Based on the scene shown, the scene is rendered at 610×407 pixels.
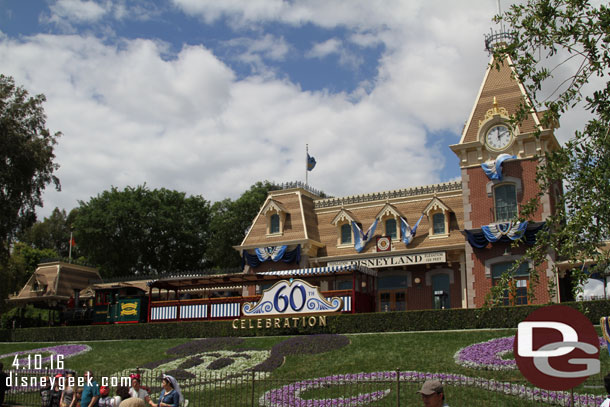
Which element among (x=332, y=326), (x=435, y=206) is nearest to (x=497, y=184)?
(x=435, y=206)

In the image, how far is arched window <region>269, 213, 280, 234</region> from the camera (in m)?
42.2

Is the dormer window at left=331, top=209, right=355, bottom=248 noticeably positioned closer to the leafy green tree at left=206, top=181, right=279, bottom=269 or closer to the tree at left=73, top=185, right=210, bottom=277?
the leafy green tree at left=206, top=181, right=279, bottom=269

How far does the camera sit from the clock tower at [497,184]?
32375 mm

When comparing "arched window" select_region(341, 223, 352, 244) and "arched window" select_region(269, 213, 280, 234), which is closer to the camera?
"arched window" select_region(341, 223, 352, 244)

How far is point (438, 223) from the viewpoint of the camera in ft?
125

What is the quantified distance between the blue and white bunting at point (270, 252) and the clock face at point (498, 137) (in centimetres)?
1412

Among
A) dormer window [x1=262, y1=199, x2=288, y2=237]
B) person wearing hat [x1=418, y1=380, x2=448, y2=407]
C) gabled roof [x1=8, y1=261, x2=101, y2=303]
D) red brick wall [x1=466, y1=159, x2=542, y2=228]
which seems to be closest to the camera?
person wearing hat [x1=418, y1=380, x2=448, y2=407]

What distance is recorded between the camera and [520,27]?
13.0 m

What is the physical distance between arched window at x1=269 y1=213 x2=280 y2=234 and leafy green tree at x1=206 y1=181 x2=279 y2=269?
63.0 ft

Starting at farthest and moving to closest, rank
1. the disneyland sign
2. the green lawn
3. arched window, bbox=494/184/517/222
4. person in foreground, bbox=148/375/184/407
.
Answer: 1. the disneyland sign
2. arched window, bbox=494/184/517/222
3. the green lawn
4. person in foreground, bbox=148/375/184/407

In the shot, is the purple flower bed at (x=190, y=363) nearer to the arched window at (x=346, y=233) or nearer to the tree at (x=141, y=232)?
the arched window at (x=346, y=233)

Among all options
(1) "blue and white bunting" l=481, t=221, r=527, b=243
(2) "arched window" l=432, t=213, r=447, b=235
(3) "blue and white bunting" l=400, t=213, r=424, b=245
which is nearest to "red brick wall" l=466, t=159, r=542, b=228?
(1) "blue and white bunting" l=481, t=221, r=527, b=243

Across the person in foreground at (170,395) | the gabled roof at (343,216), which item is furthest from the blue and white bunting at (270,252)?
the person in foreground at (170,395)

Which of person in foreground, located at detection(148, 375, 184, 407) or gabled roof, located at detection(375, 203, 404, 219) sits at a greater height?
gabled roof, located at detection(375, 203, 404, 219)
